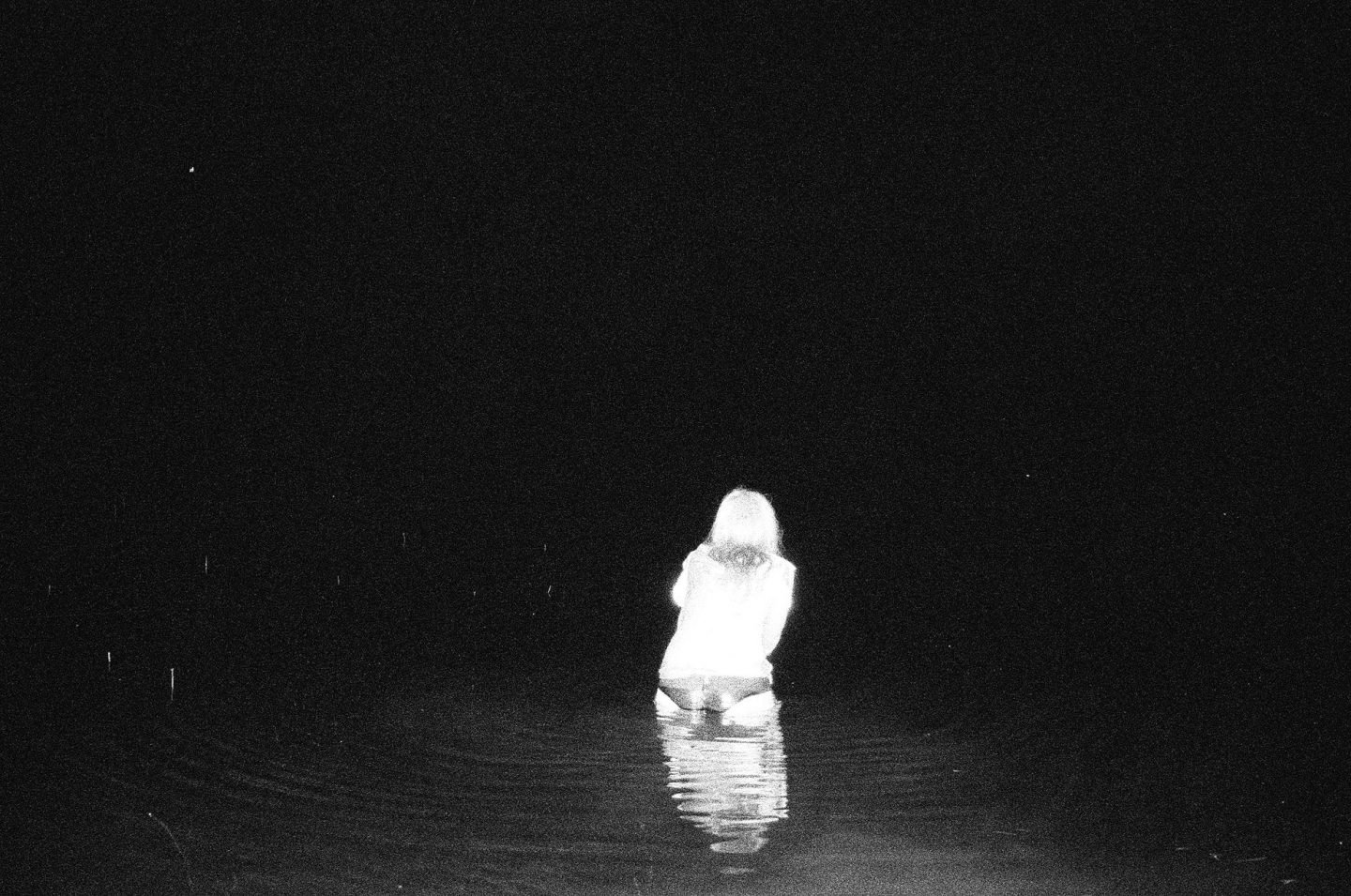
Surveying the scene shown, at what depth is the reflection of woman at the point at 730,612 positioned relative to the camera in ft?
18.7

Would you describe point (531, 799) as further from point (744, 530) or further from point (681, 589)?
point (744, 530)

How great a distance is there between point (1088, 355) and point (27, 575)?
4162 centimetres

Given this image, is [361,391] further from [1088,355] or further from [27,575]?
[27,575]

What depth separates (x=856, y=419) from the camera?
49000 mm

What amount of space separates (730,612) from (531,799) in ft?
5.11

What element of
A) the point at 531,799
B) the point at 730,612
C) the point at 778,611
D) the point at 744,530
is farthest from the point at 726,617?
the point at 531,799

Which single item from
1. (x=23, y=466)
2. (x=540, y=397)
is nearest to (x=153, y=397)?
(x=23, y=466)

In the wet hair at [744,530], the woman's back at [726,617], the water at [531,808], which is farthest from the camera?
the wet hair at [744,530]

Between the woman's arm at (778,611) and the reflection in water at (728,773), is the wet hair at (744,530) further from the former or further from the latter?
the reflection in water at (728,773)

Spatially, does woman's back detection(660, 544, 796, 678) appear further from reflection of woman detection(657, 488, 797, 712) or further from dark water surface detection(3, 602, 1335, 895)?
dark water surface detection(3, 602, 1335, 895)

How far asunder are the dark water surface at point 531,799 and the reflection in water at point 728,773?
17 millimetres

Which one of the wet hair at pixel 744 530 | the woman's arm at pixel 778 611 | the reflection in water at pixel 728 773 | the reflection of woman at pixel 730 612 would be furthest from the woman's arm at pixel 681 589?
the reflection in water at pixel 728 773

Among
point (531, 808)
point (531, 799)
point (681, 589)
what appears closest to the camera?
point (531, 808)

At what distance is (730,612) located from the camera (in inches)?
224
